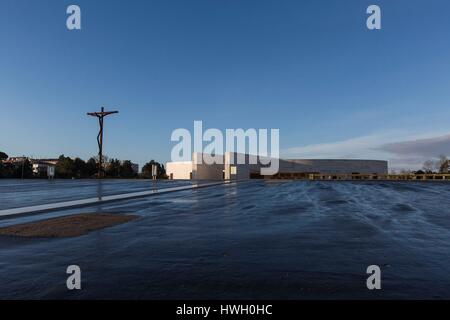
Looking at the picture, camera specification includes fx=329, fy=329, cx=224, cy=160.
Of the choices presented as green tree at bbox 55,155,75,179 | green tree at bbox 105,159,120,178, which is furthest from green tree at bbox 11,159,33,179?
green tree at bbox 105,159,120,178

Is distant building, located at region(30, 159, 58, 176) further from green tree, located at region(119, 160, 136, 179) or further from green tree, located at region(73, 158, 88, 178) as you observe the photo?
green tree, located at region(119, 160, 136, 179)

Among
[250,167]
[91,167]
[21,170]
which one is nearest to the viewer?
[21,170]

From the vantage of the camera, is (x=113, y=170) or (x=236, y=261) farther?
(x=113, y=170)

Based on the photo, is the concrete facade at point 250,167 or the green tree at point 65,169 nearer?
the concrete facade at point 250,167

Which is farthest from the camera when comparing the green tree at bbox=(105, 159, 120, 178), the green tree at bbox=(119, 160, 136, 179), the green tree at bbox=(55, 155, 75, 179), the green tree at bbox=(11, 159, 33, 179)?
the green tree at bbox=(119, 160, 136, 179)

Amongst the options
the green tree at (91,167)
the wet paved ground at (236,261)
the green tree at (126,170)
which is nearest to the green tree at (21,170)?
the green tree at (91,167)

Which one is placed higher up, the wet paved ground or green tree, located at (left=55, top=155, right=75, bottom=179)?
green tree, located at (left=55, top=155, right=75, bottom=179)

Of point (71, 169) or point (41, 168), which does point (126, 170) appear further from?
point (41, 168)

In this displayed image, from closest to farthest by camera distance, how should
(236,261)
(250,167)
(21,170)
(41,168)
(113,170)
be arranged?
1. (236,261)
2. (21,170)
3. (250,167)
4. (41,168)
5. (113,170)

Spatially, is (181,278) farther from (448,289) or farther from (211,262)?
(448,289)

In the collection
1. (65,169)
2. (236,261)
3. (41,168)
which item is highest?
(41,168)

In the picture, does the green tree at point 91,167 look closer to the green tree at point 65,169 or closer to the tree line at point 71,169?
the tree line at point 71,169

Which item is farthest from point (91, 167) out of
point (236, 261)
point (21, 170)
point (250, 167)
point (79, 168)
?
point (236, 261)

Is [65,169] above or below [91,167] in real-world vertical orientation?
below
